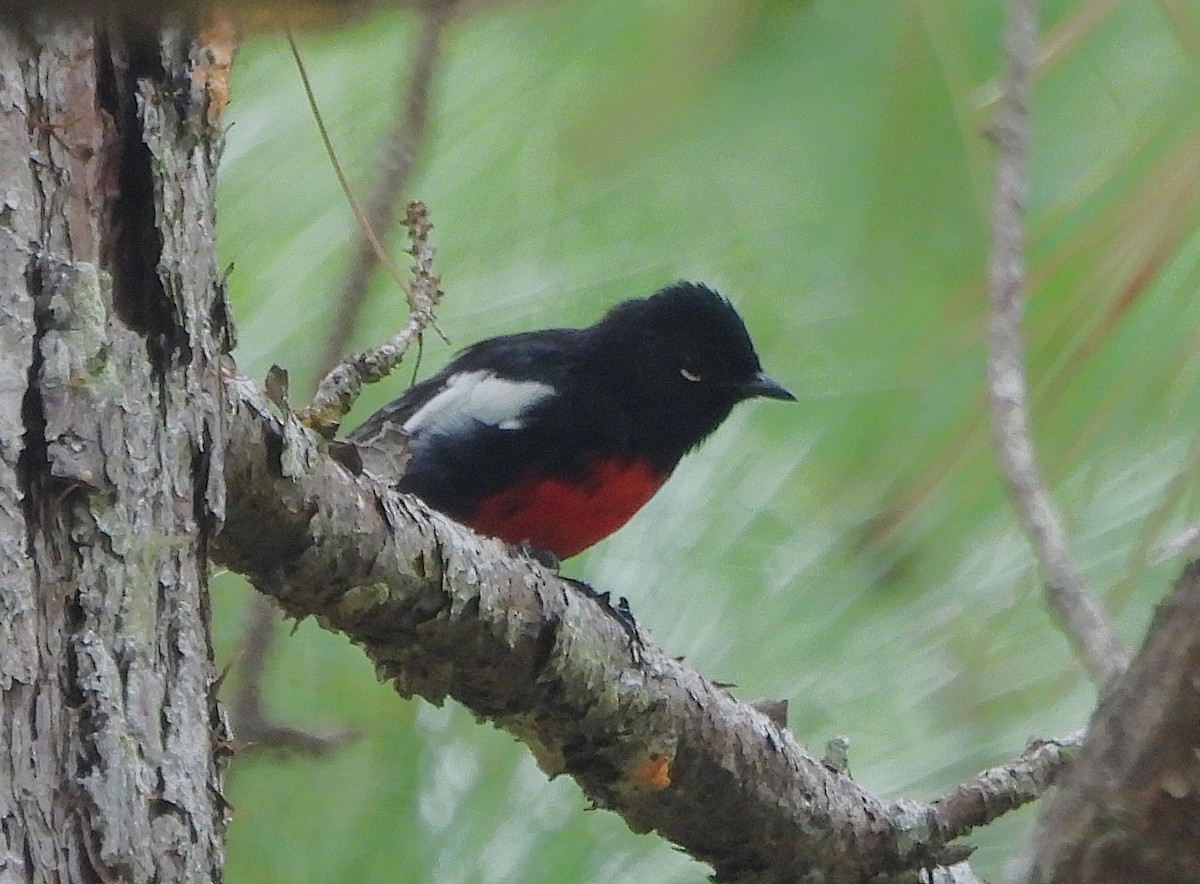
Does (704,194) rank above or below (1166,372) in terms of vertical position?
above

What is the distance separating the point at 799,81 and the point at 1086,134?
1.32 ft

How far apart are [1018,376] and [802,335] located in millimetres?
772

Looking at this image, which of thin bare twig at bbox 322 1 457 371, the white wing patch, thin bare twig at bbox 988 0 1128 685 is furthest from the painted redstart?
thin bare twig at bbox 988 0 1128 685

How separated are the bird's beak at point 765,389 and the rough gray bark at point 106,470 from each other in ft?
4.30

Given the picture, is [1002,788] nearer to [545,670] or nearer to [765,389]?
[545,670]

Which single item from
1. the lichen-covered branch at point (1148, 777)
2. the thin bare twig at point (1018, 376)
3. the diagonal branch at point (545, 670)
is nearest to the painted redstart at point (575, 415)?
the diagonal branch at point (545, 670)

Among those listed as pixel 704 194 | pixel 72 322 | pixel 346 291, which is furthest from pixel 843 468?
pixel 72 322

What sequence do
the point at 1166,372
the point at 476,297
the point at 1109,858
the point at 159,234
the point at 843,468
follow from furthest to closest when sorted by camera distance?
the point at 476,297
the point at 843,468
the point at 1166,372
the point at 159,234
the point at 1109,858

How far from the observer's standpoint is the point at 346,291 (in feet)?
6.96

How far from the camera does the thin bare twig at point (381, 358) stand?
1.67 meters

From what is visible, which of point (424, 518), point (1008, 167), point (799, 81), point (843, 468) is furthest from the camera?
point (843, 468)

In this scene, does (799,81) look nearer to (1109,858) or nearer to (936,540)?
(936,540)

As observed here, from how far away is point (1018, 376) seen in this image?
1539mm

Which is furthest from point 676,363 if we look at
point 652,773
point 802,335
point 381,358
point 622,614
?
point 381,358
